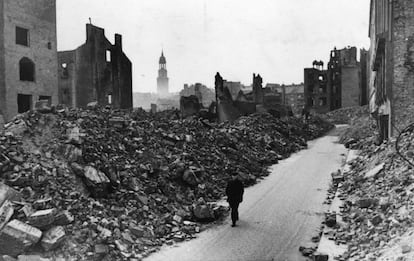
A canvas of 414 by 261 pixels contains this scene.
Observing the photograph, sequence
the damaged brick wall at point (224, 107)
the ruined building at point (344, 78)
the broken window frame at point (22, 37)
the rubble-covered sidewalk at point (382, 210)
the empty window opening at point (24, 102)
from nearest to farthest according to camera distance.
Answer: the rubble-covered sidewalk at point (382, 210) < the broken window frame at point (22, 37) < the empty window opening at point (24, 102) < the damaged brick wall at point (224, 107) < the ruined building at point (344, 78)

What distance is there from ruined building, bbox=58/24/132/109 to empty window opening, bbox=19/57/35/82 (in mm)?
7144

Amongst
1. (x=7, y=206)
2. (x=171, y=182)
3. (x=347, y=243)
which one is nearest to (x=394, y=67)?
(x=347, y=243)

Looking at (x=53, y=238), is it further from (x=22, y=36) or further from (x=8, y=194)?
(x=22, y=36)

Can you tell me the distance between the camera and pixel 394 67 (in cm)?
1341

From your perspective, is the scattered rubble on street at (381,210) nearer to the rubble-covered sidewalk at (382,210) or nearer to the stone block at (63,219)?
the rubble-covered sidewalk at (382,210)

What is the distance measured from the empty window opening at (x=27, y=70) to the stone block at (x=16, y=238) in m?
18.4

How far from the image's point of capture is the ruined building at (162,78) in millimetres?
113062

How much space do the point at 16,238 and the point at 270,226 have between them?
5715mm

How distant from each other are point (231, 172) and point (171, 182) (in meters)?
3.82

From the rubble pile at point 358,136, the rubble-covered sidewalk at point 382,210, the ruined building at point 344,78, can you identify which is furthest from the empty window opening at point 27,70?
the ruined building at point 344,78

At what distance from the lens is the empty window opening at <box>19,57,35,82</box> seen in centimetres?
2236

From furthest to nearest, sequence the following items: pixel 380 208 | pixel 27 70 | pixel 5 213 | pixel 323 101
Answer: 1. pixel 323 101
2. pixel 27 70
3. pixel 380 208
4. pixel 5 213

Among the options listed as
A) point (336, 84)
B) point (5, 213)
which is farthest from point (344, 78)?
point (5, 213)

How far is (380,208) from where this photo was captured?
26.5ft
